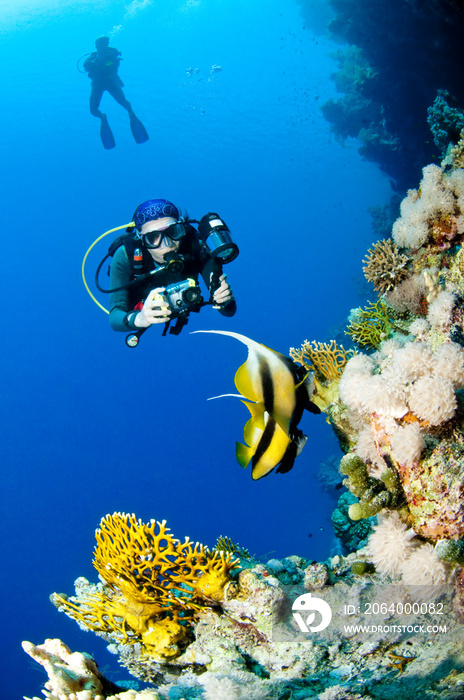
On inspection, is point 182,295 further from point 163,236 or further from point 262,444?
point 262,444

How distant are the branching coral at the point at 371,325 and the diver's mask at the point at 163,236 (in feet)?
8.52

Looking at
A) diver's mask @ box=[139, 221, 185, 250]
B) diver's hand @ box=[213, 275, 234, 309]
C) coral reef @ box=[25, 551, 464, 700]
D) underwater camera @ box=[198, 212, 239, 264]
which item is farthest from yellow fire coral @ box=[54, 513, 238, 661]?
diver's mask @ box=[139, 221, 185, 250]

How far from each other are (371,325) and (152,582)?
357 cm

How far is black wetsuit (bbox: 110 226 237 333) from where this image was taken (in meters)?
4.74

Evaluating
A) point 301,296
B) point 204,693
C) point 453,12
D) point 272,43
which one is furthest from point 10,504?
point 272,43

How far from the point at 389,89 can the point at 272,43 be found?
8108cm

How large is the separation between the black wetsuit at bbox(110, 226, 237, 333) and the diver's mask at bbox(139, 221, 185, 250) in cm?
14

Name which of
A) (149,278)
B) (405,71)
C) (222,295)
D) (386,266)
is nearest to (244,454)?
(222,295)

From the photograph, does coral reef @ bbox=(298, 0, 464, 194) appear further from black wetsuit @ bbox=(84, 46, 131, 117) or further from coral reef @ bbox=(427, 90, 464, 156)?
black wetsuit @ bbox=(84, 46, 131, 117)

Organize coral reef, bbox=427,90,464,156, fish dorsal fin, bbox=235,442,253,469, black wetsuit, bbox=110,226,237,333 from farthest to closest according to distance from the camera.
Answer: coral reef, bbox=427,90,464,156
black wetsuit, bbox=110,226,237,333
fish dorsal fin, bbox=235,442,253,469

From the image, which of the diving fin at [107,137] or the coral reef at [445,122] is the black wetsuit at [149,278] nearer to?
the coral reef at [445,122]

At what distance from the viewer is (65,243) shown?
82312 mm

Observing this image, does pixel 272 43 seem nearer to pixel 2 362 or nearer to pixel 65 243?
pixel 65 243

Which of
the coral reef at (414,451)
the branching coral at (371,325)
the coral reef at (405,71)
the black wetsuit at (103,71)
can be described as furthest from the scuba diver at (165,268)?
the black wetsuit at (103,71)
